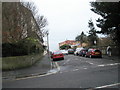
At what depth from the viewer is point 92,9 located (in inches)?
1071

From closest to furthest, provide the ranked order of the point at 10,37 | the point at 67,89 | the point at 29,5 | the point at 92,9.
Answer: the point at 67,89 → the point at 10,37 → the point at 29,5 → the point at 92,9

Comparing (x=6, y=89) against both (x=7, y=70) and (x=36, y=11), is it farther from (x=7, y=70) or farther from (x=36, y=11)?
(x=36, y=11)

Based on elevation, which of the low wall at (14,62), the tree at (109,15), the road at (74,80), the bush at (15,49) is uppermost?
the tree at (109,15)

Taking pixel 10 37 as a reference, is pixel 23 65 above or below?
below

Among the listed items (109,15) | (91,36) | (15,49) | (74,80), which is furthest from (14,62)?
(91,36)

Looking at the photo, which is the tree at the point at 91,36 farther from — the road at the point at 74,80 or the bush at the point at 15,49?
the road at the point at 74,80

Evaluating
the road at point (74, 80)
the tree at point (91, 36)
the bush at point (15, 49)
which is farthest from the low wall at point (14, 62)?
the tree at point (91, 36)

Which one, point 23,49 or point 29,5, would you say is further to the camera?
point 29,5

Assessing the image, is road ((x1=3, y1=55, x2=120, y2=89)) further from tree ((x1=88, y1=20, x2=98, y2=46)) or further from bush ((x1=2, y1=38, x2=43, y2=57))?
tree ((x1=88, y1=20, x2=98, y2=46))

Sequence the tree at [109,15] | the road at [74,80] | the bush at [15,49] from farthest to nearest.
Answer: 1. the tree at [109,15]
2. the bush at [15,49]
3. the road at [74,80]

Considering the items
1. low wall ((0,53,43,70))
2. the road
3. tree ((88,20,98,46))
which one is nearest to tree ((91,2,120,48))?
the road

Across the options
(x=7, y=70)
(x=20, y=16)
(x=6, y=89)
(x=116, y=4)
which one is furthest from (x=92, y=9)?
(x=6, y=89)

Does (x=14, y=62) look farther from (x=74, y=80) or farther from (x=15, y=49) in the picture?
(x=74, y=80)

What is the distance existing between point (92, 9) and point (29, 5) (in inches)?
414
